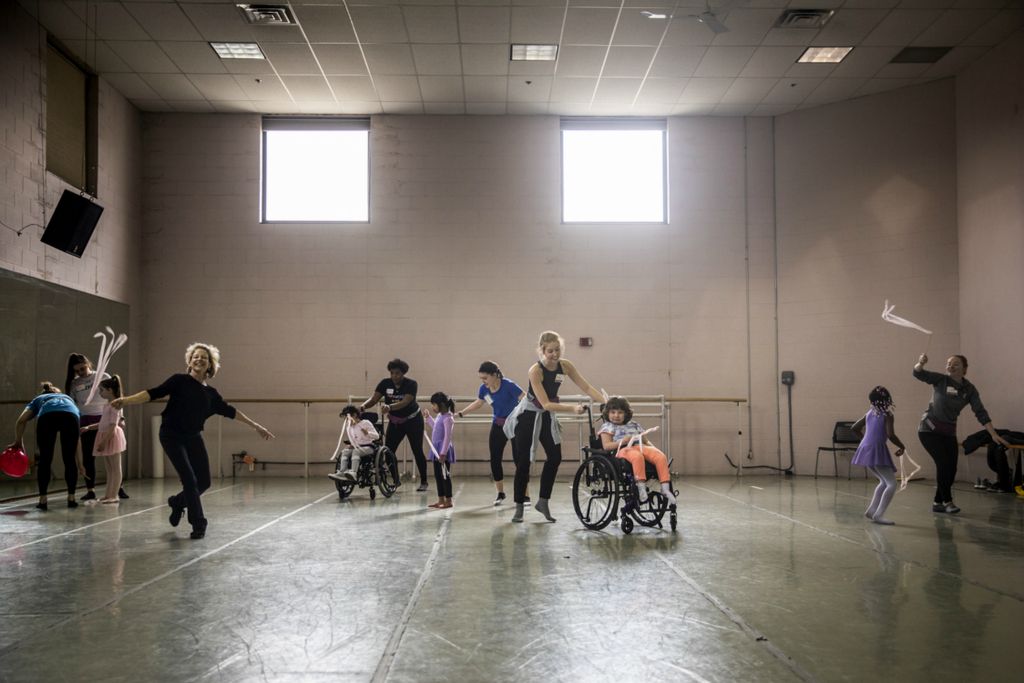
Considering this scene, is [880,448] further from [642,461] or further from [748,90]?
[748,90]

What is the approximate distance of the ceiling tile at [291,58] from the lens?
29.7 ft

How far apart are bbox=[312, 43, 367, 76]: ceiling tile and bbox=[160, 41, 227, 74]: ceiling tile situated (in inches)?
47.0

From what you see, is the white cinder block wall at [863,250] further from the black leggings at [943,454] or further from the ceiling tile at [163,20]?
the ceiling tile at [163,20]

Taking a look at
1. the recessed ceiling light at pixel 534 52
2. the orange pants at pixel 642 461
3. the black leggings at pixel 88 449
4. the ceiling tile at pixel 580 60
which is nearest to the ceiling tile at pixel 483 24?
the recessed ceiling light at pixel 534 52

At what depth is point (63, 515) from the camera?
6.80 meters

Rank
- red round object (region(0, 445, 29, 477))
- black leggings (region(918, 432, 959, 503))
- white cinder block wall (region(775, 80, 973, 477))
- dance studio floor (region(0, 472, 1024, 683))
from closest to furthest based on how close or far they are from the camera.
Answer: dance studio floor (region(0, 472, 1024, 683)), black leggings (region(918, 432, 959, 503)), red round object (region(0, 445, 29, 477)), white cinder block wall (region(775, 80, 973, 477))

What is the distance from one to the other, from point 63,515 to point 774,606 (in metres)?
5.93

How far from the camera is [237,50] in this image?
9.17m

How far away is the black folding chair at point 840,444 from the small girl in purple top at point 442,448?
5408 mm

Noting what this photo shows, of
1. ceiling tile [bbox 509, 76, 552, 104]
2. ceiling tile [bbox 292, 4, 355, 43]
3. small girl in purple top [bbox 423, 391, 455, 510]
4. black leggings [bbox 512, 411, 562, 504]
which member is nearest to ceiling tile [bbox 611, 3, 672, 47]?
ceiling tile [bbox 509, 76, 552, 104]

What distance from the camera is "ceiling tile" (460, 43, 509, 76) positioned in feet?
29.9

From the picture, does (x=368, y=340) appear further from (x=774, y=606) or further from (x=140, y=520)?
(x=774, y=606)

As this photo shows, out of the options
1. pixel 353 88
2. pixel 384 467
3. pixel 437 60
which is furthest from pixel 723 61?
pixel 384 467

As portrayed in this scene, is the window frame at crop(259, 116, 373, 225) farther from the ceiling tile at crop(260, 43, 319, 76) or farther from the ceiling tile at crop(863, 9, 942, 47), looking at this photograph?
the ceiling tile at crop(863, 9, 942, 47)
